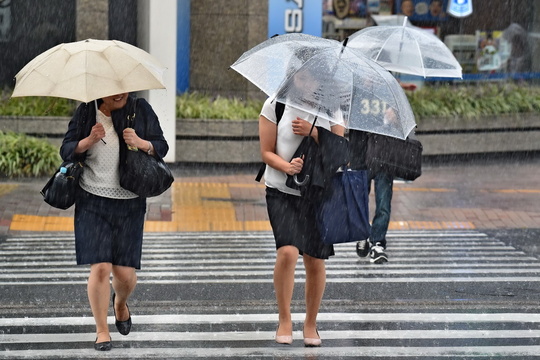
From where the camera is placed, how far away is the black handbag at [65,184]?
20.5 ft

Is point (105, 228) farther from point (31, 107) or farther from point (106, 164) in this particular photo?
point (31, 107)

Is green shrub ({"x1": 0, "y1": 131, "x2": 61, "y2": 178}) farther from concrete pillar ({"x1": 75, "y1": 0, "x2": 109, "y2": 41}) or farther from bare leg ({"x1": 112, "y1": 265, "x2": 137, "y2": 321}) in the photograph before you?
bare leg ({"x1": 112, "y1": 265, "x2": 137, "y2": 321})

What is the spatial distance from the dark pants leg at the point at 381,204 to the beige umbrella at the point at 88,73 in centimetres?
363

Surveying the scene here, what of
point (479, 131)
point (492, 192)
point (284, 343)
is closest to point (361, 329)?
point (284, 343)

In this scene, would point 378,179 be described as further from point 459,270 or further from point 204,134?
point 204,134

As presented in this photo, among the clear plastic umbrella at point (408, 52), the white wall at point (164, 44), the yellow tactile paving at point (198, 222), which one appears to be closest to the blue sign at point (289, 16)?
the white wall at point (164, 44)

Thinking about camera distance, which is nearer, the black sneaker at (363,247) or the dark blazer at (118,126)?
the dark blazer at (118,126)

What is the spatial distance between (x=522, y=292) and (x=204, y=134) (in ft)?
26.8

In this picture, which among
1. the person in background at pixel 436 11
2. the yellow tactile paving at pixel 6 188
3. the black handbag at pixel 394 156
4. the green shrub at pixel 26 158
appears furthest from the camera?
the person in background at pixel 436 11

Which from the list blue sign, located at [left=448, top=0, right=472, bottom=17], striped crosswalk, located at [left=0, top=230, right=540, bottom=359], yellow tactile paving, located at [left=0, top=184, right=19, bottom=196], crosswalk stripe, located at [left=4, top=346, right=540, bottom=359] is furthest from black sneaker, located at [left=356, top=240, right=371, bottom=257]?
blue sign, located at [left=448, top=0, right=472, bottom=17]

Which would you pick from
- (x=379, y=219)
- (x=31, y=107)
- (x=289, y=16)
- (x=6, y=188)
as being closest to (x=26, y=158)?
(x=6, y=188)

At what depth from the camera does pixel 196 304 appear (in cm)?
794

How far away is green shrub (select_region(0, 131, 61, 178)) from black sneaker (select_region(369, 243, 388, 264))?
5897 mm

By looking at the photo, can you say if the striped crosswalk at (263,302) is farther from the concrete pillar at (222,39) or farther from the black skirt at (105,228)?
the concrete pillar at (222,39)
